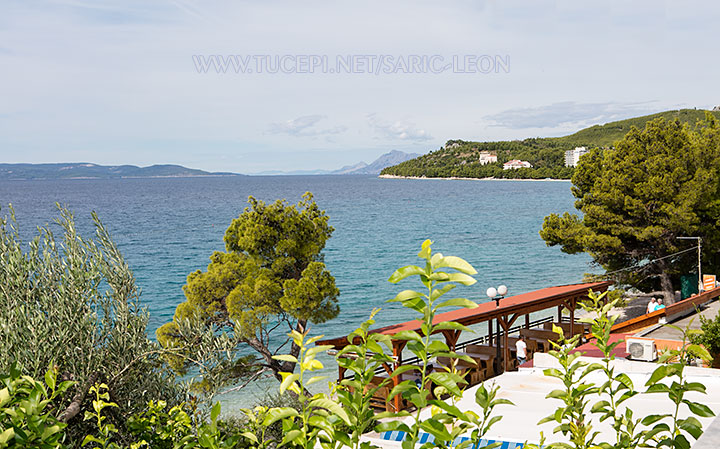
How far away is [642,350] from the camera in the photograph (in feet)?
43.2

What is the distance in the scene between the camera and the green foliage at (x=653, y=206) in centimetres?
2375

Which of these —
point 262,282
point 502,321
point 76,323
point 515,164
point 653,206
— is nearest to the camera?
point 76,323

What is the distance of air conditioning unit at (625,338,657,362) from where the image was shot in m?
13.1

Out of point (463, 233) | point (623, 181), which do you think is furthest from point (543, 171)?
point (623, 181)

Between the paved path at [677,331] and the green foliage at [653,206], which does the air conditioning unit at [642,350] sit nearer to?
the paved path at [677,331]

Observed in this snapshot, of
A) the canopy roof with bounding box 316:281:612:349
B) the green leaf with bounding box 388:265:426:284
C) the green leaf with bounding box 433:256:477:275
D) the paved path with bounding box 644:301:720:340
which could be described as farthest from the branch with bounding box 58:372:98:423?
the paved path with bounding box 644:301:720:340

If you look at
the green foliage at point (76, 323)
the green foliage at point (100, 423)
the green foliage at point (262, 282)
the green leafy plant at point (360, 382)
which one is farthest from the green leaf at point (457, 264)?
the green foliage at point (262, 282)

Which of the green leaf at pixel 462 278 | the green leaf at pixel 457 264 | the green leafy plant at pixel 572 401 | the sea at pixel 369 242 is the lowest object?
the sea at pixel 369 242

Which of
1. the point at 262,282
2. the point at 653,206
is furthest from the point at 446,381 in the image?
the point at 653,206

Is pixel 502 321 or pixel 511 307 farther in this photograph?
pixel 502 321

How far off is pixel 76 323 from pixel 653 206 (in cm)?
2450

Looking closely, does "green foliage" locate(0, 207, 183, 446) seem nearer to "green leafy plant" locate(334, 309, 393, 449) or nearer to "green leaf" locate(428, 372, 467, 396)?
"green leafy plant" locate(334, 309, 393, 449)

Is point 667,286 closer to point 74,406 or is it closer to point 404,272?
point 74,406

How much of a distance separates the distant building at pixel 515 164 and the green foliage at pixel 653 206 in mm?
157880
